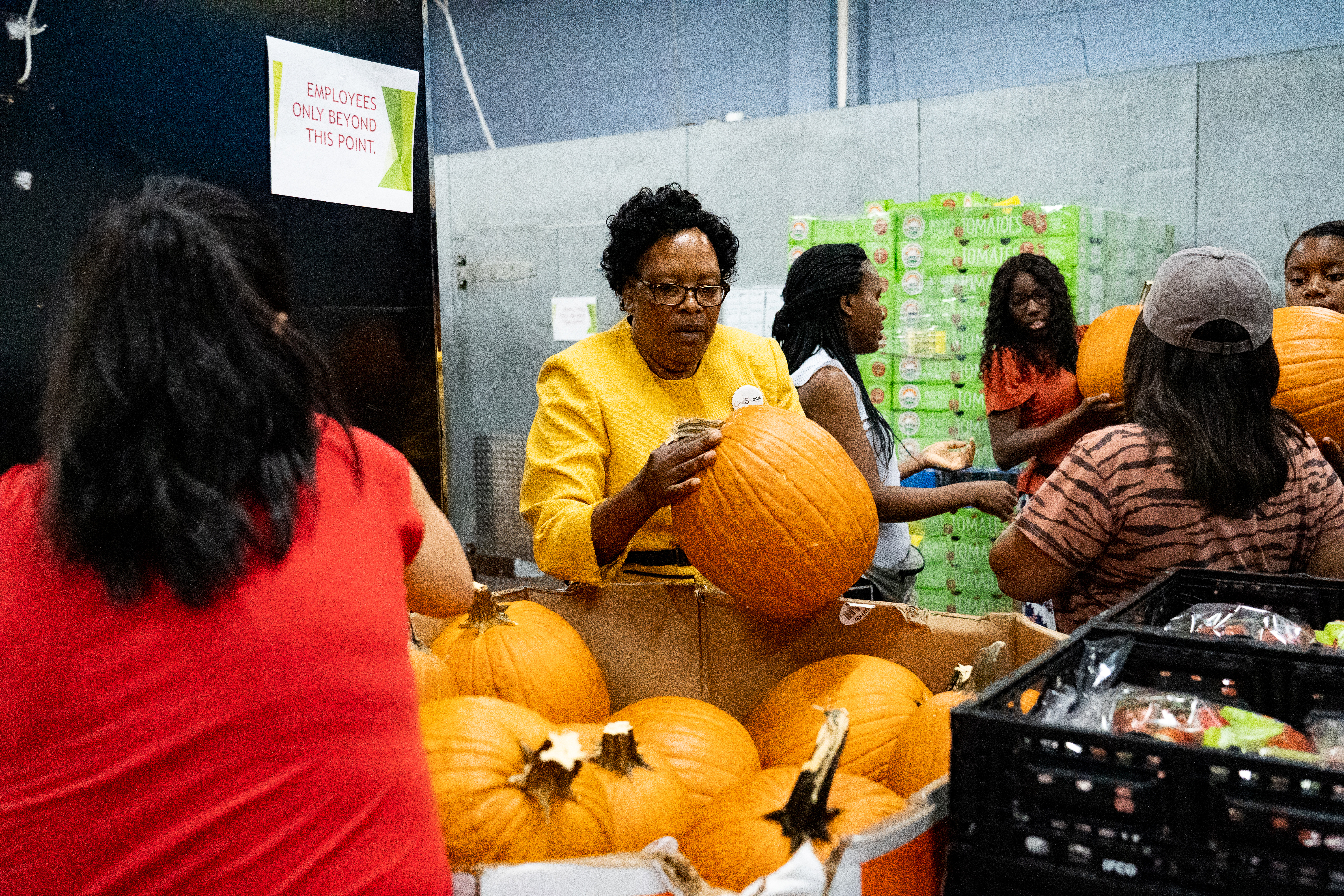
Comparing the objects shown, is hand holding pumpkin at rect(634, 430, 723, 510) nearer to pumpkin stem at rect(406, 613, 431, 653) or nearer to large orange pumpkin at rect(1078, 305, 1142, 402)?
pumpkin stem at rect(406, 613, 431, 653)

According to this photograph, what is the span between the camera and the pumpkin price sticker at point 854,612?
191cm

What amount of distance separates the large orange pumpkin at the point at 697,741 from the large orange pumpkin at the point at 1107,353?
7.38 ft

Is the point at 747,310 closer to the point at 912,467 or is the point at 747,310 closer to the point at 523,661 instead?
the point at 912,467

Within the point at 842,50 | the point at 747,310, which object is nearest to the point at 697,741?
the point at 747,310

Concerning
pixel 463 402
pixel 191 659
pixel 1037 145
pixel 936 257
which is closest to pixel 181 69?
pixel 191 659

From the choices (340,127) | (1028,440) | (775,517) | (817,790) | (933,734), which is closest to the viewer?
(817,790)

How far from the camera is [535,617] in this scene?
Answer: 73.9 inches

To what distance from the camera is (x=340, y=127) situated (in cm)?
261

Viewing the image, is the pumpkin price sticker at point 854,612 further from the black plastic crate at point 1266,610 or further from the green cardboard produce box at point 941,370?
the green cardboard produce box at point 941,370

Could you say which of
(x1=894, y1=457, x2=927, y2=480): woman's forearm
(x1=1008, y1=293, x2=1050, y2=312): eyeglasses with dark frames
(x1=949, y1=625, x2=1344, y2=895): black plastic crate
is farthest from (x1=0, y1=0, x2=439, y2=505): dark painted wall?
(x1=1008, y1=293, x2=1050, y2=312): eyeglasses with dark frames

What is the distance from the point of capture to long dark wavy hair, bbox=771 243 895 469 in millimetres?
2959

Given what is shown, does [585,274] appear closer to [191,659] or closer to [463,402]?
[463,402]

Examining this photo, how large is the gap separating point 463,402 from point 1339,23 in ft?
17.5

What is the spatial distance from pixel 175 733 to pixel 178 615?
11cm
